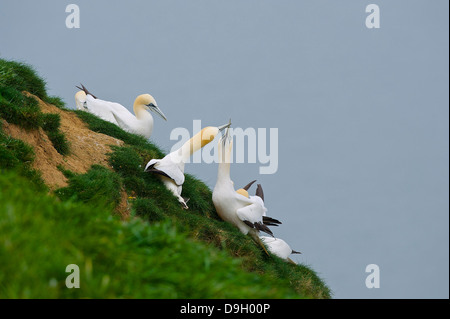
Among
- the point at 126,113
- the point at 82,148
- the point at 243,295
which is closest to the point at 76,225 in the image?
the point at 243,295

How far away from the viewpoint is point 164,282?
4.81 metres

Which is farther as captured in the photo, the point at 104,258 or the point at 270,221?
the point at 270,221

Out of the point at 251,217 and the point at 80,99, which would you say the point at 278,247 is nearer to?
the point at 251,217

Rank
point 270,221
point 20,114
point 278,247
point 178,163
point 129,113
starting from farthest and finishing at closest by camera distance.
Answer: point 129,113, point 270,221, point 278,247, point 178,163, point 20,114

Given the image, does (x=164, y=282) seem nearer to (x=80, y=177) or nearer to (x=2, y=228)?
(x=2, y=228)

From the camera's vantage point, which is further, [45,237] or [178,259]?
[178,259]

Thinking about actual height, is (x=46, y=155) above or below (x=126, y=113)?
below

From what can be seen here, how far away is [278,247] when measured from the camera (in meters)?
13.4

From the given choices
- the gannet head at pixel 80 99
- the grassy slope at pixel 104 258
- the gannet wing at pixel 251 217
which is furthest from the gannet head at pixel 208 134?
the grassy slope at pixel 104 258

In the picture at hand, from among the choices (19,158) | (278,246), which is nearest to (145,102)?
(278,246)

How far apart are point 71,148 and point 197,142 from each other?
9.00 ft

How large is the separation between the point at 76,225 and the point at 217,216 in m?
8.42
